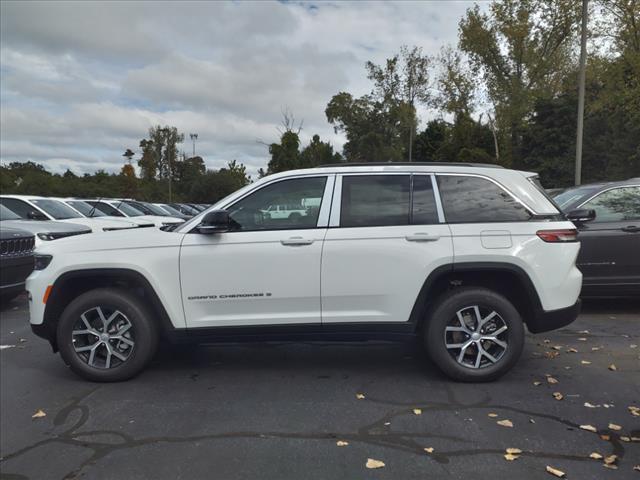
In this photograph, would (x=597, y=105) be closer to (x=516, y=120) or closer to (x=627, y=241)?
(x=516, y=120)

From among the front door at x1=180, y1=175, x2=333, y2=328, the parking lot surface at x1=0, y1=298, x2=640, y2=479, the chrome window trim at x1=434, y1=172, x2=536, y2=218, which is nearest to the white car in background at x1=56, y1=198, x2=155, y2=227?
the parking lot surface at x1=0, y1=298, x2=640, y2=479

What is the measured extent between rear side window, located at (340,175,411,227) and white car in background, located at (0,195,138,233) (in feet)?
22.6

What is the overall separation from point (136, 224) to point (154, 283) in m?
7.44

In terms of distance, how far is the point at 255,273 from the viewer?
14.1ft

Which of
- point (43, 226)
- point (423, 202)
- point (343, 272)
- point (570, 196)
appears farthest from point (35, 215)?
point (570, 196)

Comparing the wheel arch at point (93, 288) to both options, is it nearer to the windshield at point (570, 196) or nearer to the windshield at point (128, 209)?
the windshield at point (570, 196)

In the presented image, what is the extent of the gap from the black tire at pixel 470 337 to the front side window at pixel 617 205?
3.12m

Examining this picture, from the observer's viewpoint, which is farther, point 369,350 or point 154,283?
point 369,350

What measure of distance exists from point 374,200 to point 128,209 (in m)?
12.3

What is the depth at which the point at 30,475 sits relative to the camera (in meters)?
3.12

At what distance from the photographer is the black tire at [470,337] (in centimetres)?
428

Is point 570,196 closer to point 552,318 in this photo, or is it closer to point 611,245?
point 611,245

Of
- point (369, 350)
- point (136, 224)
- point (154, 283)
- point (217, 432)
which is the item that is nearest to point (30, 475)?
point (217, 432)

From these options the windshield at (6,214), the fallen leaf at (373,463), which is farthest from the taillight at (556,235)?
the windshield at (6,214)
